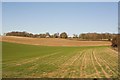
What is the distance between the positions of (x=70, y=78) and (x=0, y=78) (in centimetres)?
407

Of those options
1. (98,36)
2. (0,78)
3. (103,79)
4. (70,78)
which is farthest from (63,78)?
(98,36)

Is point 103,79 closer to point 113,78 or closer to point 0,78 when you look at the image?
point 113,78

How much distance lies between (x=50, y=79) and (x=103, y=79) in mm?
2955

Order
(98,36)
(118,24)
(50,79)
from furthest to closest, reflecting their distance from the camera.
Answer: (98,36) < (118,24) < (50,79)

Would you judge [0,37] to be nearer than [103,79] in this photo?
No

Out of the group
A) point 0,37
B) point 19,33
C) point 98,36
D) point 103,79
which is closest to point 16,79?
point 103,79

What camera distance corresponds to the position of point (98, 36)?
121062 millimetres

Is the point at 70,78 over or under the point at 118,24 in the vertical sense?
under

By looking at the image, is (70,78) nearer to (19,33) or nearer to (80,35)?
(19,33)

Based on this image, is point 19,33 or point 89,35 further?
point 89,35

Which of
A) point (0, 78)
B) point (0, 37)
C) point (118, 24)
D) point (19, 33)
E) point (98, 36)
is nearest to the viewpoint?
point (0, 78)

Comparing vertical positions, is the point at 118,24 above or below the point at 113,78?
above

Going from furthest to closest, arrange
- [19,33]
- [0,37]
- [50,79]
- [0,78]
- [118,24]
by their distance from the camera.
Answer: [19,33] < [0,37] < [118,24] < [0,78] < [50,79]

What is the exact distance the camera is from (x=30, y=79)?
497 inches
